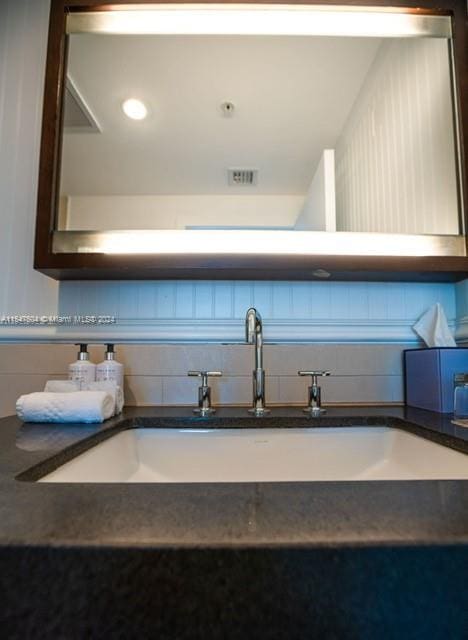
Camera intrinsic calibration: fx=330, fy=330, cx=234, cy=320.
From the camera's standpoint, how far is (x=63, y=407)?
0.62 metres

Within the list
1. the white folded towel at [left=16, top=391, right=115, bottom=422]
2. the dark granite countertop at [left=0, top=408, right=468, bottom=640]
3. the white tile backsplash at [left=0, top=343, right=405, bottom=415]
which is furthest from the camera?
the white tile backsplash at [left=0, top=343, right=405, bottom=415]

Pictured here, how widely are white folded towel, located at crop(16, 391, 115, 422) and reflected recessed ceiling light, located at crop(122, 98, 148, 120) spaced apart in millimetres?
766

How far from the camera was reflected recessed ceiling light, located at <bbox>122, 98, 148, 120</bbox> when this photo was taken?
3.01 ft

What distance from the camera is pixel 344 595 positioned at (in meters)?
0.22

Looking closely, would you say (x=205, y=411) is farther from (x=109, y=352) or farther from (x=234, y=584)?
(x=234, y=584)

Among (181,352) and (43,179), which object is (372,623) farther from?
(43,179)

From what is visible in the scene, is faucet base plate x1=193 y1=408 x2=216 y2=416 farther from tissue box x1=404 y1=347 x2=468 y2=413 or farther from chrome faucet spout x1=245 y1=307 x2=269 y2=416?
tissue box x1=404 y1=347 x2=468 y2=413

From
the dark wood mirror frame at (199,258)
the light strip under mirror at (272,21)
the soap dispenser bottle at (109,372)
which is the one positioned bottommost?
the soap dispenser bottle at (109,372)

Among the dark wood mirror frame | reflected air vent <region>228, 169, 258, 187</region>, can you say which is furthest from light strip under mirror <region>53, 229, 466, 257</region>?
reflected air vent <region>228, 169, 258, 187</region>

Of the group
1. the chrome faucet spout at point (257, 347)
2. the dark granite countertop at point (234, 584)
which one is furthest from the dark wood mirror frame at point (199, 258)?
the dark granite countertop at point (234, 584)

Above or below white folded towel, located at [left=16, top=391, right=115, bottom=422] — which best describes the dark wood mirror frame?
above

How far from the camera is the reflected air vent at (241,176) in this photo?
890 millimetres

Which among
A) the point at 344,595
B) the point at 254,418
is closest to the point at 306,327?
the point at 254,418

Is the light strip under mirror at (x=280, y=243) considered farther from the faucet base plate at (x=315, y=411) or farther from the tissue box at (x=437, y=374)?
the faucet base plate at (x=315, y=411)
